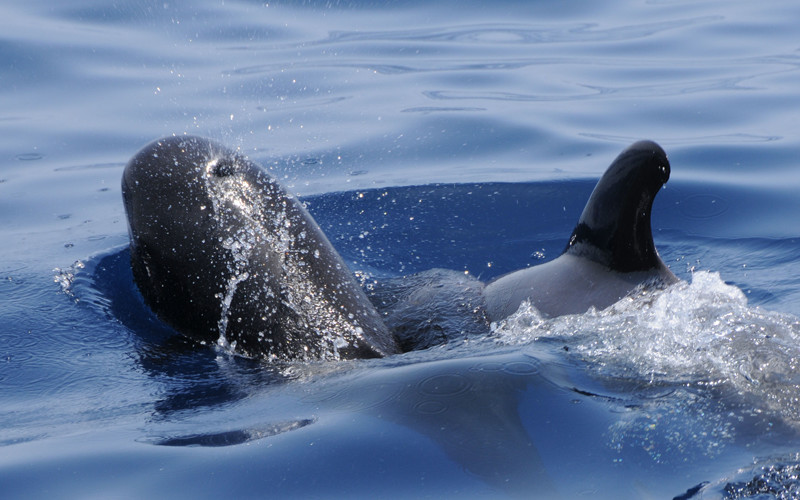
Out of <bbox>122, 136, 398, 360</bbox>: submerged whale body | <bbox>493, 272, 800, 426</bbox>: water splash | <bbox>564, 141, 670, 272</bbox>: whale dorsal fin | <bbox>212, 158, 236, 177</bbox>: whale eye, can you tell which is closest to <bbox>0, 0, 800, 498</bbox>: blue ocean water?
<bbox>493, 272, 800, 426</bbox>: water splash

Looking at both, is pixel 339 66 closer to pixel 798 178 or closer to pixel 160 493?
pixel 798 178

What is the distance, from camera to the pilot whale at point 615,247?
17.2 ft

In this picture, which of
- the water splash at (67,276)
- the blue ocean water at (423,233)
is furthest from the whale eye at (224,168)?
the water splash at (67,276)

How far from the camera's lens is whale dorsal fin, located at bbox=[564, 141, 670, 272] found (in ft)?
17.2

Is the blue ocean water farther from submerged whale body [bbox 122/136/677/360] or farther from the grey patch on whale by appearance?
submerged whale body [bbox 122/136/677/360]

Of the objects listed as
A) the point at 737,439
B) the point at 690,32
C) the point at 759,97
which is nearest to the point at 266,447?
the point at 737,439

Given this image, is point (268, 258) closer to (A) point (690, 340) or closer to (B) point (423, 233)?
(A) point (690, 340)

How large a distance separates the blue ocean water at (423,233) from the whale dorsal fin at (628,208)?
1.33 ft

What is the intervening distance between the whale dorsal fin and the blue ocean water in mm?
406

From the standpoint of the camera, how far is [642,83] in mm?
12727

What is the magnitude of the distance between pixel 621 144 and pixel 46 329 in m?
6.68

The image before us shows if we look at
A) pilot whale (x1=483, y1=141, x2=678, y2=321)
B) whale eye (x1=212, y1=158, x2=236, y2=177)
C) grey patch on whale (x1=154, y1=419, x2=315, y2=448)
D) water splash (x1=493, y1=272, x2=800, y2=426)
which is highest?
whale eye (x1=212, y1=158, x2=236, y2=177)

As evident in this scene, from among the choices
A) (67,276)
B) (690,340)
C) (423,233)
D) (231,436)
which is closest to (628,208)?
(690,340)

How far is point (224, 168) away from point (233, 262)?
536mm
